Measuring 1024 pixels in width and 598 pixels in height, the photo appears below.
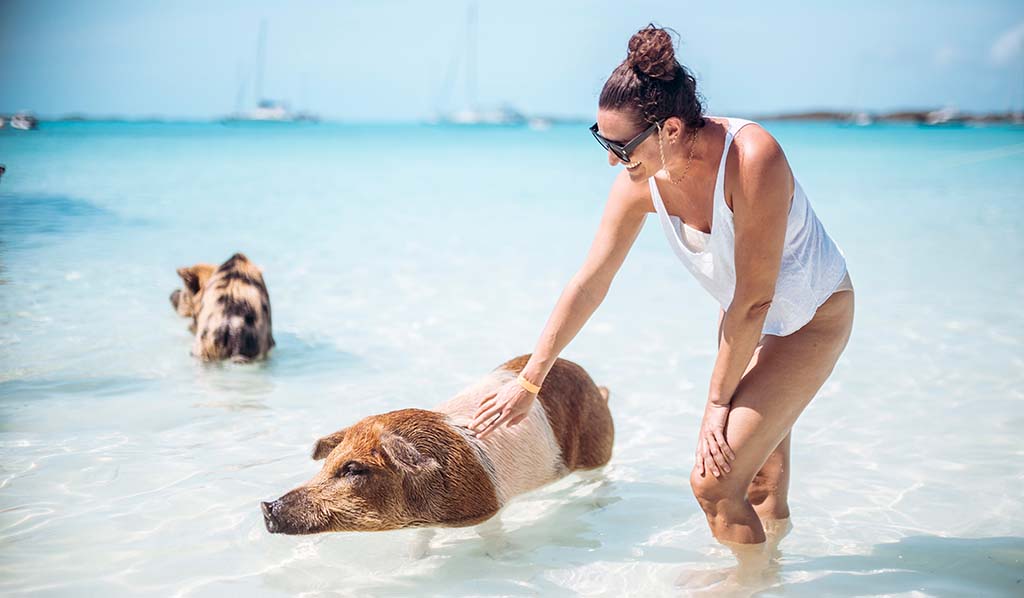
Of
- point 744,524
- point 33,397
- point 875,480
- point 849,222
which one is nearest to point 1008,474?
point 875,480

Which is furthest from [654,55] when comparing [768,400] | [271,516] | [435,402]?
[435,402]

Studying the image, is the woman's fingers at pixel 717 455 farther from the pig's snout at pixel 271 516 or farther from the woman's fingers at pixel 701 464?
the pig's snout at pixel 271 516

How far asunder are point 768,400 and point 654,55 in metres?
1.43

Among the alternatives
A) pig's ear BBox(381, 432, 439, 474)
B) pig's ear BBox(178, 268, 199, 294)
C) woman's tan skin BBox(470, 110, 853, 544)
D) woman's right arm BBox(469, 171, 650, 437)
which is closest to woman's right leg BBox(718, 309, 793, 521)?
woman's tan skin BBox(470, 110, 853, 544)

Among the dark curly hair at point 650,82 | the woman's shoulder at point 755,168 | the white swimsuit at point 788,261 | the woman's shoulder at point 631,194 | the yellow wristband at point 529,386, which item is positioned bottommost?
the yellow wristband at point 529,386

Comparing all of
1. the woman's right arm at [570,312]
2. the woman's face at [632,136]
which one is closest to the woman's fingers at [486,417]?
the woman's right arm at [570,312]

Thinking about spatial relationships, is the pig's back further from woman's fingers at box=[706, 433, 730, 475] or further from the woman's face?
the woman's face

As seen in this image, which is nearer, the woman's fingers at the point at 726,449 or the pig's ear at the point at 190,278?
the woman's fingers at the point at 726,449

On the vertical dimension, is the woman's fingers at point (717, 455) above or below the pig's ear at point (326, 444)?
above

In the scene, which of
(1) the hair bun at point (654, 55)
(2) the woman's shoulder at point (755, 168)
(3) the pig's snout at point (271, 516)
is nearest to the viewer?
(1) the hair bun at point (654, 55)

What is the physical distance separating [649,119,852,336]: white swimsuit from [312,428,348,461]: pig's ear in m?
1.71

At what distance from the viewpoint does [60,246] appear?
34.7ft

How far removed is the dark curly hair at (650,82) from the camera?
3.22 meters

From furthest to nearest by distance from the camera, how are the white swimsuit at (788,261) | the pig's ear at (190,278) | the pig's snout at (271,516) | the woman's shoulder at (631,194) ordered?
1. the pig's ear at (190,278)
2. the woman's shoulder at (631,194)
3. the pig's snout at (271,516)
4. the white swimsuit at (788,261)
